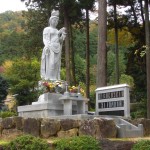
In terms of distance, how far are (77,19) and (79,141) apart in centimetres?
1936

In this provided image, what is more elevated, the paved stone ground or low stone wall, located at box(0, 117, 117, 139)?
Answer: low stone wall, located at box(0, 117, 117, 139)

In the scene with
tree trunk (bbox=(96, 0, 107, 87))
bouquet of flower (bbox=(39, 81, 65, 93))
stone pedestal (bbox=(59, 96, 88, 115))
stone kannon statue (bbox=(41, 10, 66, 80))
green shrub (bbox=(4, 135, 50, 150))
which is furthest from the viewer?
tree trunk (bbox=(96, 0, 107, 87))

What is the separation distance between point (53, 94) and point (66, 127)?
272 centimetres

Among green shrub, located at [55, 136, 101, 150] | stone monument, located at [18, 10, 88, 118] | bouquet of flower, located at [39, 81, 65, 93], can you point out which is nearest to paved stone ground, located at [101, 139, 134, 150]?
green shrub, located at [55, 136, 101, 150]

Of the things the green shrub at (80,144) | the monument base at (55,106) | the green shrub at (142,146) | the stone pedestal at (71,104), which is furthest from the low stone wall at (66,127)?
the green shrub at (142,146)

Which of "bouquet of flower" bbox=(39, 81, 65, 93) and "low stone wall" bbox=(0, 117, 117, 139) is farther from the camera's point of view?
"bouquet of flower" bbox=(39, 81, 65, 93)

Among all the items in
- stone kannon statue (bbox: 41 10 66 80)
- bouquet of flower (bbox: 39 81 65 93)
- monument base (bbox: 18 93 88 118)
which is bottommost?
monument base (bbox: 18 93 88 118)

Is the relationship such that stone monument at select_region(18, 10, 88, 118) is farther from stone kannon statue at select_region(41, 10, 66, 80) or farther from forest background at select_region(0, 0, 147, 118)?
forest background at select_region(0, 0, 147, 118)

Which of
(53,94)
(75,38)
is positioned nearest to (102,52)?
(53,94)

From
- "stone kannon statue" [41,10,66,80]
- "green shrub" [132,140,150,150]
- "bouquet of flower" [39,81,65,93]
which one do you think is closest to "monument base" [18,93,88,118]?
"bouquet of flower" [39,81,65,93]

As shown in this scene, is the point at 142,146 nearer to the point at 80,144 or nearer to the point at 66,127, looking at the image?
the point at 80,144

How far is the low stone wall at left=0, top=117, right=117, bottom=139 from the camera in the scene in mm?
10695

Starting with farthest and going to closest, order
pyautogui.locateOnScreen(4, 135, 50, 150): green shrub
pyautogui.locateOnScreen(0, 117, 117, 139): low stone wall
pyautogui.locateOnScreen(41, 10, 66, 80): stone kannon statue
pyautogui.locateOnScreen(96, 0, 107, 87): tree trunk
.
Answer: pyautogui.locateOnScreen(96, 0, 107, 87): tree trunk
pyautogui.locateOnScreen(41, 10, 66, 80): stone kannon statue
pyautogui.locateOnScreen(0, 117, 117, 139): low stone wall
pyautogui.locateOnScreen(4, 135, 50, 150): green shrub

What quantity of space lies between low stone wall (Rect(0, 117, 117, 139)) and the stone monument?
1.51 metres
